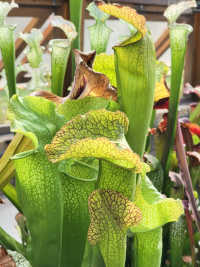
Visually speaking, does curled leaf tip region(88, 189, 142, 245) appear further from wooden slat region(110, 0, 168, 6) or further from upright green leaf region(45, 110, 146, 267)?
wooden slat region(110, 0, 168, 6)

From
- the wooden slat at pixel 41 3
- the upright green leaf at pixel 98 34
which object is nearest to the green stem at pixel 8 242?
the upright green leaf at pixel 98 34

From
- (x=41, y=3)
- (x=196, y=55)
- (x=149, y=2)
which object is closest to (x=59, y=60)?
(x=41, y=3)

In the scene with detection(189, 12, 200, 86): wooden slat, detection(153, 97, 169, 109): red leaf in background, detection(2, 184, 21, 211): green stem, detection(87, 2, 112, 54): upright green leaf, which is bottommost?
detection(189, 12, 200, 86): wooden slat

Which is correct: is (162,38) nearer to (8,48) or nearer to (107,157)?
(8,48)

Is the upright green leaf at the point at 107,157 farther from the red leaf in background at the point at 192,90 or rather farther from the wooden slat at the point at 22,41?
the wooden slat at the point at 22,41

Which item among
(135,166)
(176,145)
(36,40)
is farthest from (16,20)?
(135,166)

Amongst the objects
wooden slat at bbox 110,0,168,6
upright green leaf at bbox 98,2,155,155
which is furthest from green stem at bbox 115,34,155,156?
wooden slat at bbox 110,0,168,6

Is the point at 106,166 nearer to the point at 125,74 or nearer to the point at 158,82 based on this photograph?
the point at 125,74
